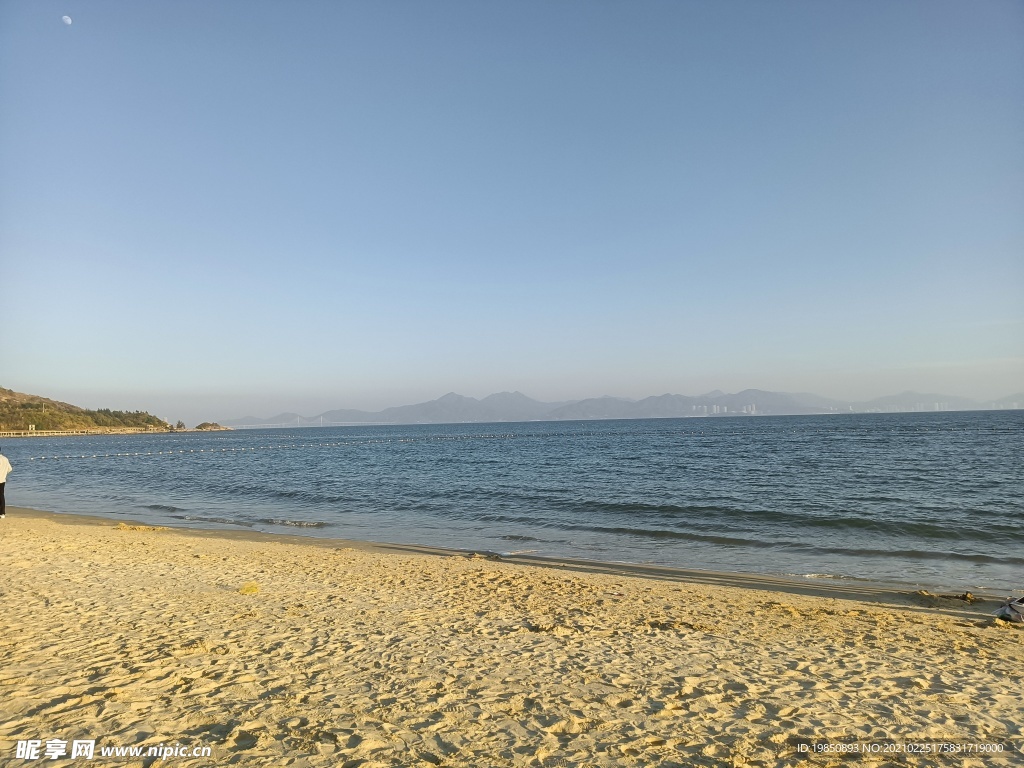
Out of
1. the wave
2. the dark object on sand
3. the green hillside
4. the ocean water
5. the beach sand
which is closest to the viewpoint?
the beach sand

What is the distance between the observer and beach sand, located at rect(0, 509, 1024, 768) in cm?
443

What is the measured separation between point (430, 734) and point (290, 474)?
36.5m

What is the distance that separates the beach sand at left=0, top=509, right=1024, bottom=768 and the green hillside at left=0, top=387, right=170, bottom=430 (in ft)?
547

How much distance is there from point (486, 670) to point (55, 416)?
179636mm

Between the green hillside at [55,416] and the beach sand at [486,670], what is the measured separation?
6566 inches

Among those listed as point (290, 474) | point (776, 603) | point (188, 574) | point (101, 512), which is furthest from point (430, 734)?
point (290, 474)

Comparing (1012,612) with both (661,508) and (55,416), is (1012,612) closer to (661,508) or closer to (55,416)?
(661,508)

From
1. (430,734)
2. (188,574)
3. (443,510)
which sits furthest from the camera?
(443,510)

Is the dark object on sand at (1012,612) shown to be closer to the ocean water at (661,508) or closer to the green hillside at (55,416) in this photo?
the ocean water at (661,508)

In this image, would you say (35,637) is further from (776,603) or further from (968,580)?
(968,580)

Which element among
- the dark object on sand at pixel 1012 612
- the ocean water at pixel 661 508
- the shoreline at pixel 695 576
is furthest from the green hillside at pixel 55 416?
the dark object on sand at pixel 1012 612

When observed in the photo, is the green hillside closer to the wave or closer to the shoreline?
the wave

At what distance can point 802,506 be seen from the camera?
20859mm

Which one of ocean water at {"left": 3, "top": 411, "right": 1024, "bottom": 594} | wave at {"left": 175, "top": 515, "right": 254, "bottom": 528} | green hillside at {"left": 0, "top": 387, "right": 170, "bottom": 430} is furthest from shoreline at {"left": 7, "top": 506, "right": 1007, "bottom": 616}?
green hillside at {"left": 0, "top": 387, "right": 170, "bottom": 430}
